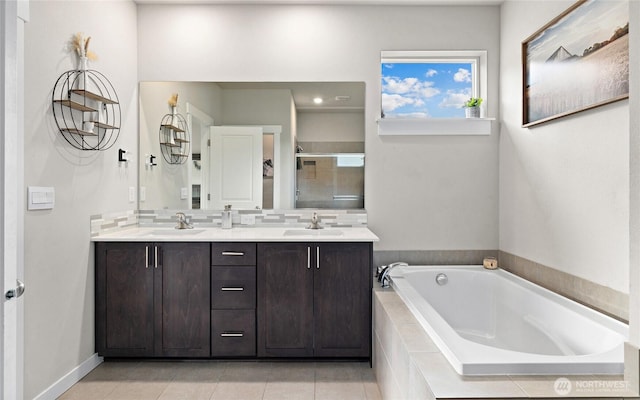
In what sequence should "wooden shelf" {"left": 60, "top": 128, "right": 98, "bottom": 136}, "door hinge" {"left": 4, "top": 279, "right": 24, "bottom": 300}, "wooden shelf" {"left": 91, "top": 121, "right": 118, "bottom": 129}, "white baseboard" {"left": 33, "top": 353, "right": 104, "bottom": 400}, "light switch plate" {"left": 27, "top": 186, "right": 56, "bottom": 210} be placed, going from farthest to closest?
"wooden shelf" {"left": 91, "top": 121, "right": 118, "bottom": 129}
"wooden shelf" {"left": 60, "top": 128, "right": 98, "bottom": 136}
"white baseboard" {"left": 33, "top": 353, "right": 104, "bottom": 400}
"light switch plate" {"left": 27, "top": 186, "right": 56, "bottom": 210}
"door hinge" {"left": 4, "top": 279, "right": 24, "bottom": 300}

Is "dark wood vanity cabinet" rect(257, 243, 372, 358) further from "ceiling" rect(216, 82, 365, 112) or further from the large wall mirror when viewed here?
"ceiling" rect(216, 82, 365, 112)

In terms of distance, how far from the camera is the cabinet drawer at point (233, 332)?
2.69 metres

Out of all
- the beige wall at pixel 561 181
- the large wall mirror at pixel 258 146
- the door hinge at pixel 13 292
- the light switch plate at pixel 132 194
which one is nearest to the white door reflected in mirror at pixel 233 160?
the large wall mirror at pixel 258 146

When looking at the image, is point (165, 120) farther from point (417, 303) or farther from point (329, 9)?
point (417, 303)

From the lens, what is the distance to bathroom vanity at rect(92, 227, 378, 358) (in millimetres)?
2682

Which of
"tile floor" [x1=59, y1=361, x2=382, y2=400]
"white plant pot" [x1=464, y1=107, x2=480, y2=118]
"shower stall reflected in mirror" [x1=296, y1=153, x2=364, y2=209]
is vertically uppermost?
"white plant pot" [x1=464, y1=107, x2=480, y2=118]

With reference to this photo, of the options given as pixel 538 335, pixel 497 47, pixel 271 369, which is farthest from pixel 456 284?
pixel 497 47

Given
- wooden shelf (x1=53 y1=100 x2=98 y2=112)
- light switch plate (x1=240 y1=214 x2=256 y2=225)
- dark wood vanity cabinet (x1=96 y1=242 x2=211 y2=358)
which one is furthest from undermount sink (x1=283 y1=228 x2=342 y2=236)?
wooden shelf (x1=53 y1=100 x2=98 y2=112)

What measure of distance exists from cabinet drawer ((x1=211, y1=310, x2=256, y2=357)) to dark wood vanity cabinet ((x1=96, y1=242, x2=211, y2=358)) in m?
0.05

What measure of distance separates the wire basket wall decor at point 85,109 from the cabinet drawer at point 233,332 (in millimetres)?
1337

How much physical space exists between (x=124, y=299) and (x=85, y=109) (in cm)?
121

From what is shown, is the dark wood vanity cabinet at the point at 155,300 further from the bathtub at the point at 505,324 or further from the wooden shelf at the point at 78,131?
the bathtub at the point at 505,324

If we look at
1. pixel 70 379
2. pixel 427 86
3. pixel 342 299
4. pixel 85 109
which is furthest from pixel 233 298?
pixel 427 86

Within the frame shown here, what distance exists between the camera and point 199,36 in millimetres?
3197
